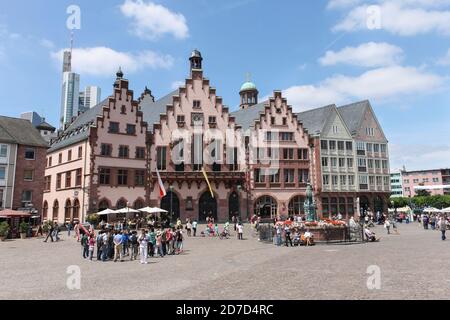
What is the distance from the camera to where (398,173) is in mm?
→ 181500

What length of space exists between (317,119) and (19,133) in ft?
155

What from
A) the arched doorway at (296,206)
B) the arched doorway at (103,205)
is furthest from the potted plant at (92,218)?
the arched doorway at (296,206)

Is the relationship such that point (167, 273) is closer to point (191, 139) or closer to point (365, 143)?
point (191, 139)

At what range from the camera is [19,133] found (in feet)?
173

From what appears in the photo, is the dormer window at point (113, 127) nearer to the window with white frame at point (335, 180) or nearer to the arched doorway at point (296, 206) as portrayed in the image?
the arched doorway at point (296, 206)

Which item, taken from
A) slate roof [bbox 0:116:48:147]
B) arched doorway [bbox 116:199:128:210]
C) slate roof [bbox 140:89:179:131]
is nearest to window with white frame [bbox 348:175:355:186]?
slate roof [bbox 140:89:179:131]

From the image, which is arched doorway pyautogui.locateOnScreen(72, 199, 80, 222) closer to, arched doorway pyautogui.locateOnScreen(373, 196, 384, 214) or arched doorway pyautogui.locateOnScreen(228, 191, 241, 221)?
arched doorway pyautogui.locateOnScreen(228, 191, 241, 221)

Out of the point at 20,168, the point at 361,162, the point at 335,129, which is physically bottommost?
the point at 20,168

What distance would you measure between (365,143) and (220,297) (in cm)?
6256

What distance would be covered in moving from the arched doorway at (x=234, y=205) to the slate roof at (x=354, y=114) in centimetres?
2605

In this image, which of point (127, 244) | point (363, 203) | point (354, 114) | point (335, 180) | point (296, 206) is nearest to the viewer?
point (127, 244)

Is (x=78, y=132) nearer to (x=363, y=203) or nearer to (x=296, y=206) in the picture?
(x=296, y=206)

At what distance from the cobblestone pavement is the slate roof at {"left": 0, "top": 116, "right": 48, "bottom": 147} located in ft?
95.8

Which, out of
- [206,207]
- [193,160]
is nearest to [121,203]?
[193,160]
